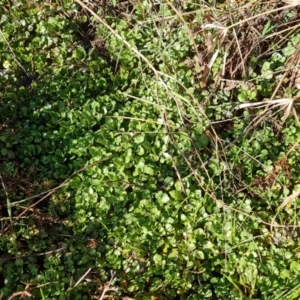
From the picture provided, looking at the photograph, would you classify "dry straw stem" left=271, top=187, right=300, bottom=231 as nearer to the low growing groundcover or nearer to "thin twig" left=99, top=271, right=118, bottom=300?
the low growing groundcover

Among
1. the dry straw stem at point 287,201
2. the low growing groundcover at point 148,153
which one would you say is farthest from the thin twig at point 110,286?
the dry straw stem at point 287,201

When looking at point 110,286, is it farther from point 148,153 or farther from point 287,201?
point 287,201

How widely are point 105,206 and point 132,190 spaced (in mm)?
176

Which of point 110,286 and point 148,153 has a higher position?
point 148,153

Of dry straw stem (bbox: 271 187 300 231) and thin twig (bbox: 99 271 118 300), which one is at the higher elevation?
thin twig (bbox: 99 271 118 300)

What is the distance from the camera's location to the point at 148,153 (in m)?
2.87

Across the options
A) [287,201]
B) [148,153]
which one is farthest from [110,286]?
[287,201]

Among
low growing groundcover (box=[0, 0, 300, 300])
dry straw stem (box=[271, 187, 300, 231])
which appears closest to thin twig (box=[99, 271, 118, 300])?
low growing groundcover (box=[0, 0, 300, 300])

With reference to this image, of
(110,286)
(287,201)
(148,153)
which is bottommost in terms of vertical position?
(287,201)

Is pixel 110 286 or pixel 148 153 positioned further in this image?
pixel 148 153

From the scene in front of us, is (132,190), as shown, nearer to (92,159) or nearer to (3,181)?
(92,159)

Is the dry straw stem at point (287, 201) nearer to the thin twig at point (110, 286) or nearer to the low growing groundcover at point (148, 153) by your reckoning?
the low growing groundcover at point (148, 153)

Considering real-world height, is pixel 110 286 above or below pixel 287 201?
above

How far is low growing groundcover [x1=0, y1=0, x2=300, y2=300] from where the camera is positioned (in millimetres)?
2572
